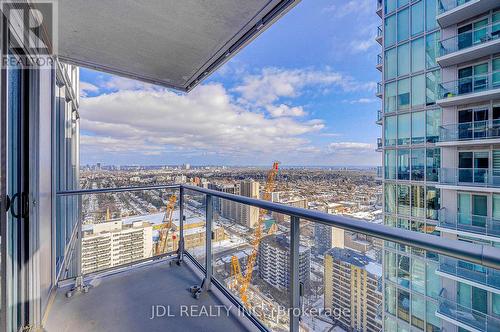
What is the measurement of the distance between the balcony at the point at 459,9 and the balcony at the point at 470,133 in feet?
7.81

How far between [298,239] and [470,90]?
19.8 feet

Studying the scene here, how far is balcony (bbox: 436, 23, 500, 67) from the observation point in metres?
4.19

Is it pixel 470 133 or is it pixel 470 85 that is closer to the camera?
pixel 470 133

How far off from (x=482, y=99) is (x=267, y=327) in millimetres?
6239

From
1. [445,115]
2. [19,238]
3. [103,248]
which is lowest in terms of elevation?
[103,248]

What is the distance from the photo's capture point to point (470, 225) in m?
4.48

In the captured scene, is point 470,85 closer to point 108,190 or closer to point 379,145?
point 379,145

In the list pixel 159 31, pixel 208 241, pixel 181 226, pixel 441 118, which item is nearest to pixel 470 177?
pixel 441 118

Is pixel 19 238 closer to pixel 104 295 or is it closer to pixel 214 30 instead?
pixel 104 295

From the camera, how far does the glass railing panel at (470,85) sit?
4289 millimetres

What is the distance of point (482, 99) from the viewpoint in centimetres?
441

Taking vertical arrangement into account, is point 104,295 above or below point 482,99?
below

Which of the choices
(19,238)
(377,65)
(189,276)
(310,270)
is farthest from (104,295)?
(377,65)
